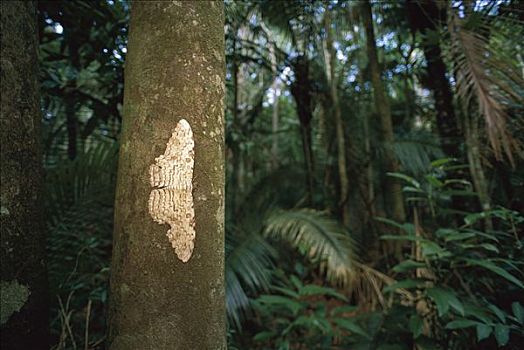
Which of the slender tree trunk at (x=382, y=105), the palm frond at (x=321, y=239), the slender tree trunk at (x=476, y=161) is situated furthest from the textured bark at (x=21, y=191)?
the slender tree trunk at (x=382, y=105)

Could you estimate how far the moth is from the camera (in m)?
0.90

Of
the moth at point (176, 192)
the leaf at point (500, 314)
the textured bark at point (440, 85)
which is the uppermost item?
the textured bark at point (440, 85)

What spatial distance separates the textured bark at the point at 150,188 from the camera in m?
0.88

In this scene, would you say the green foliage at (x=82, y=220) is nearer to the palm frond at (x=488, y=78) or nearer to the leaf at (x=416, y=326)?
the leaf at (x=416, y=326)

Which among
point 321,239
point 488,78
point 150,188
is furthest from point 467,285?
point 150,188

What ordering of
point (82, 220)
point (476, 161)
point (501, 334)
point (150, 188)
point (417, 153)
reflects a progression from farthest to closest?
point (417, 153)
point (476, 161)
point (82, 220)
point (501, 334)
point (150, 188)

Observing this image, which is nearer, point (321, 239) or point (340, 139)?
point (321, 239)

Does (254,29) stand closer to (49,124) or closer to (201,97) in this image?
(49,124)

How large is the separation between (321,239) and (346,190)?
101 centimetres

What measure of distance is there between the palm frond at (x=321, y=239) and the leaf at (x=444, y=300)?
0.84m

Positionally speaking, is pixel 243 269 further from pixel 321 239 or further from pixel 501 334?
pixel 501 334

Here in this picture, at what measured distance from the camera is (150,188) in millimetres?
908

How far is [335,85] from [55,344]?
129 inches

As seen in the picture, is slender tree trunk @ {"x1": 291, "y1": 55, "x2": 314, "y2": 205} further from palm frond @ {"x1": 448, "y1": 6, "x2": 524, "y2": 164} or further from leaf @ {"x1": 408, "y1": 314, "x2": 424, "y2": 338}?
leaf @ {"x1": 408, "y1": 314, "x2": 424, "y2": 338}
